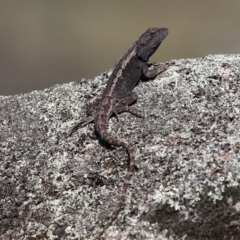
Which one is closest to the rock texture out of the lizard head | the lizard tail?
the lizard tail

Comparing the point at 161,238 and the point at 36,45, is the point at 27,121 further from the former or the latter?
the point at 36,45

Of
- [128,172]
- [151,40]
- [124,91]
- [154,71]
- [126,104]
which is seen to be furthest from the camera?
[151,40]

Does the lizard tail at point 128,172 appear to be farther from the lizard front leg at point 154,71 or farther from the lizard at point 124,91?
the lizard front leg at point 154,71

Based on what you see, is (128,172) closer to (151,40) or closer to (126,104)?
(126,104)

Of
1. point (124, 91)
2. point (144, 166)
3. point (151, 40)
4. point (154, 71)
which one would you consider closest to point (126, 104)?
point (124, 91)

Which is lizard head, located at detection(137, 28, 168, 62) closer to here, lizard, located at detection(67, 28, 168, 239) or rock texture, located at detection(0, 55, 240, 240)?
lizard, located at detection(67, 28, 168, 239)

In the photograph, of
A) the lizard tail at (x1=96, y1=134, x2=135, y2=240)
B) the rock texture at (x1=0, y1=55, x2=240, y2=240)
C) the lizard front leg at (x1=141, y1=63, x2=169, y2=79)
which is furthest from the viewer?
the lizard front leg at (x1=141, y1=63, x2=169, y2=79)
